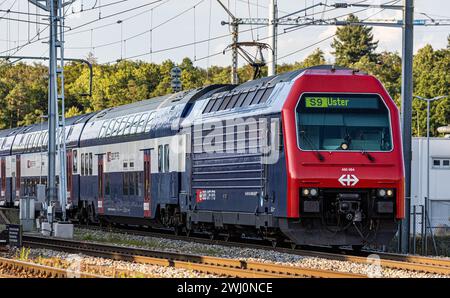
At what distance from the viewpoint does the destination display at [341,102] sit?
21.0m

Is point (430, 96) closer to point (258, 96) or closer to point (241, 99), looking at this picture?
point (241, 99)

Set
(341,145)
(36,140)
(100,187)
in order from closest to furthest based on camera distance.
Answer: (341,145)
(100,187)
(36,140)

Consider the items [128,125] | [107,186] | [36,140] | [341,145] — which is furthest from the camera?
[36,140]

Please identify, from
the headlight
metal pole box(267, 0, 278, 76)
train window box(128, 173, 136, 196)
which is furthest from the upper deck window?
metal pole box(267, 0, 278, 76)

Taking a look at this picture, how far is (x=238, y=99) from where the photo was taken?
78.2 feet

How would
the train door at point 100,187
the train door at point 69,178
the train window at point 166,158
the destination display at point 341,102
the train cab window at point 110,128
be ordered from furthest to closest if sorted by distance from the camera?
the train door at point 69,178
the train door at point 100,187
the train cab window at point 110,128
the train window at point 166,158
the destination display at point 341,102

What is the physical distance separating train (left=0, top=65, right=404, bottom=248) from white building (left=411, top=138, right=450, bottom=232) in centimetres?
3565

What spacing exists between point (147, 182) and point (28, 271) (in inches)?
509

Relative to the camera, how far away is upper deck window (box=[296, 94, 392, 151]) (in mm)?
20797

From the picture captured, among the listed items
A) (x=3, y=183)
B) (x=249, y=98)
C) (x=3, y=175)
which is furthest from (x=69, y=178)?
(x=249, y=98)

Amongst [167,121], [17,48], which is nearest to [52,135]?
[167,121]

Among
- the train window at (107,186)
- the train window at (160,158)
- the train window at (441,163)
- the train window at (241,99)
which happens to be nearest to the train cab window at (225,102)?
the train window at (241,99)

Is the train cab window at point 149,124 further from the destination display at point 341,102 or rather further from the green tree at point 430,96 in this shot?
the green tree at point 430,96
